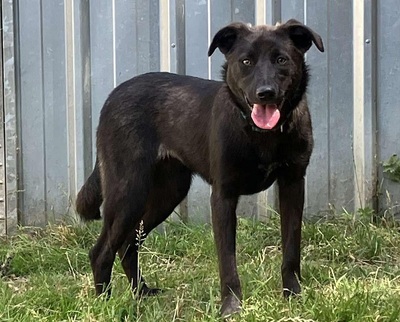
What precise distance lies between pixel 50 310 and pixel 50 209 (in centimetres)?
223

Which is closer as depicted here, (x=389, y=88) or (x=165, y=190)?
(x=165, y=190)

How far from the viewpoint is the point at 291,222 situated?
407 centimetres

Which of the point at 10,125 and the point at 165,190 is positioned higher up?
the point at 10,125

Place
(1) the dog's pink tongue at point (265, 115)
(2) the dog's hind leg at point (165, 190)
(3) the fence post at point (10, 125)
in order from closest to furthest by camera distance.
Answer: (1) the dog's pink tongue at point (265, 115) < (2) the dog's hind leg at point (165, 190) < (3) the fence post at point (10, 125)

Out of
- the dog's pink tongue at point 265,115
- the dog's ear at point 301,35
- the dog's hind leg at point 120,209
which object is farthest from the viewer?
the dog's hind leg at point 120,209

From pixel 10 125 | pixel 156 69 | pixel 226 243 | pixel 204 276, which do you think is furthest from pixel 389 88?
pixel 10 125

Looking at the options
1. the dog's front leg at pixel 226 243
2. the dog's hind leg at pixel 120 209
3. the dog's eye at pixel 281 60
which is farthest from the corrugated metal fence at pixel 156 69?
the dog's eye at pixel 281 60

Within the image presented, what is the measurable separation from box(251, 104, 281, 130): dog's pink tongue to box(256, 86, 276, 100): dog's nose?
14 centimetres

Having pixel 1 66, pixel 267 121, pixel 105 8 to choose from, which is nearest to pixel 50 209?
pixel 1 66

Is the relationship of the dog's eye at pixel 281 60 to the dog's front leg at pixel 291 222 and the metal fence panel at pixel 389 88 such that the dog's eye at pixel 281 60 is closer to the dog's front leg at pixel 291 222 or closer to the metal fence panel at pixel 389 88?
the dog's front leg at pixel 291 222

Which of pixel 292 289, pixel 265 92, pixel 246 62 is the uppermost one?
pixel 246 62

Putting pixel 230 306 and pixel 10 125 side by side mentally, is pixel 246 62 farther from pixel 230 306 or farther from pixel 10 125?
pixel 10 125

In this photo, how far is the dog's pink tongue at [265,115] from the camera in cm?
376

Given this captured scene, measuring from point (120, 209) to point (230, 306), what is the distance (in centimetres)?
94
